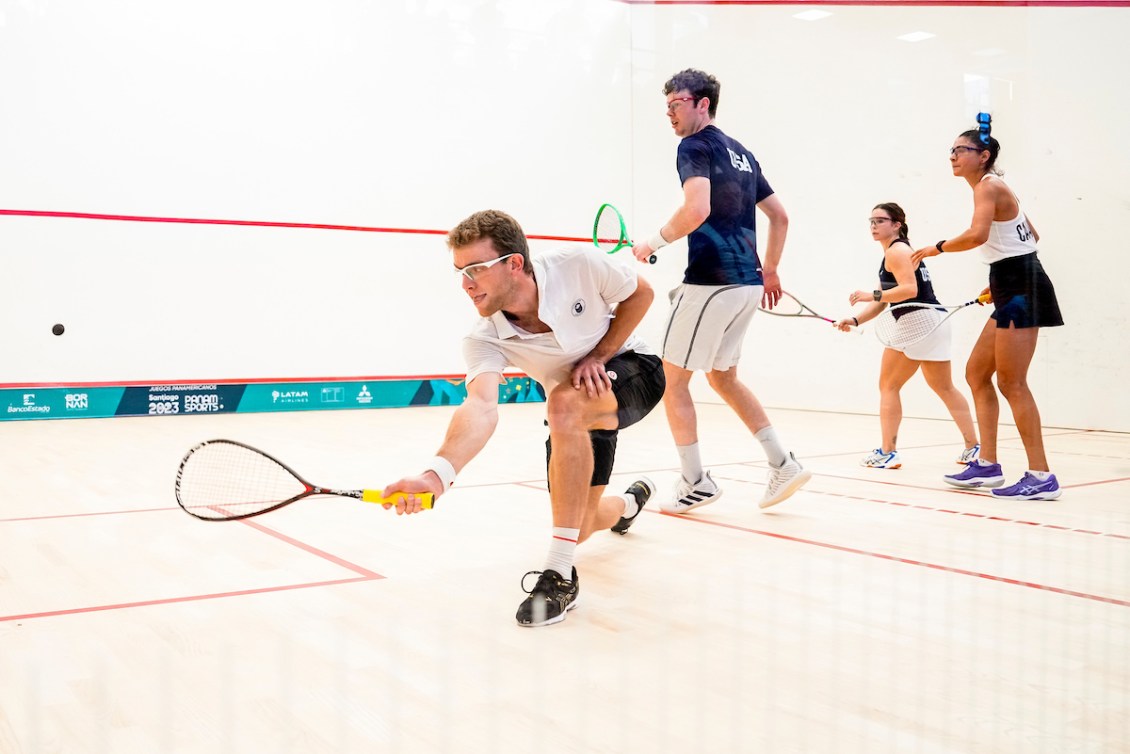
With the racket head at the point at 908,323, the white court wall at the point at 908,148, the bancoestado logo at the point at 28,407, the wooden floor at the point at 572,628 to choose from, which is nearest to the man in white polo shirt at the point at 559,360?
the wooden floor at the point at 572,628

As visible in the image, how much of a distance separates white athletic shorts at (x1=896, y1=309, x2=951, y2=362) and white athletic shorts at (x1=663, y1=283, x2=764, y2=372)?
1.18m

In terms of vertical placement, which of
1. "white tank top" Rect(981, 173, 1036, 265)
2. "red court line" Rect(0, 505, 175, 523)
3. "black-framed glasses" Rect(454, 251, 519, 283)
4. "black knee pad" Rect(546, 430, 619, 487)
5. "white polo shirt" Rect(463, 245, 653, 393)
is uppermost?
"white tank top" Rect(981, 173, 1036, 265)

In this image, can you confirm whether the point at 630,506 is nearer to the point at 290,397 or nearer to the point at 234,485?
the point at 234,485

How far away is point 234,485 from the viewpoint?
9.47ft

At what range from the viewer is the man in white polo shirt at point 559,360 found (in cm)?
169

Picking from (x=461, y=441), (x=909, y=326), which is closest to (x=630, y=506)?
(x=461, y=441)

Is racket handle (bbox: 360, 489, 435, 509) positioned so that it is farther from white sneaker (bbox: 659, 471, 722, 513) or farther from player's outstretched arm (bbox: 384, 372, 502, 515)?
white sneaker (bbox: 659, 471, 722, 513)

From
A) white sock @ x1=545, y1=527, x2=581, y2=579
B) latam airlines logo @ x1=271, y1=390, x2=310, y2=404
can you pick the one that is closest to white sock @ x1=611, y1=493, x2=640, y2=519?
white sock @ x1=545, y1=527, x2=581, y2=579

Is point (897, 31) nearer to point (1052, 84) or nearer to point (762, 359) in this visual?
point (1052, 84)

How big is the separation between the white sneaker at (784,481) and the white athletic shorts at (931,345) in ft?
3.94

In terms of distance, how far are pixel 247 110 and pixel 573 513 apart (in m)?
4.98

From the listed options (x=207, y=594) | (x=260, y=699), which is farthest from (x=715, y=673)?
(x=207, y=594)

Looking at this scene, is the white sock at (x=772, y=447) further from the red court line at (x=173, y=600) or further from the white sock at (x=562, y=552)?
the red court line at (x=173, y=600)

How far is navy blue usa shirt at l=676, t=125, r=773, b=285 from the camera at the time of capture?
2568 millimetres
